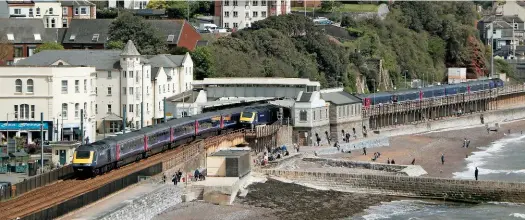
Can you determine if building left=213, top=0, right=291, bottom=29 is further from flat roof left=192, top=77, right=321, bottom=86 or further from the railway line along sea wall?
flat roof left=192, top=77, right=321, bottom=86

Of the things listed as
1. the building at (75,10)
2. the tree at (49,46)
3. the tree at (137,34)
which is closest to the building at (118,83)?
the tree at (49,46)

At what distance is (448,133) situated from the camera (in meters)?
116

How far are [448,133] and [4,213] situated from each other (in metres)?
66.3

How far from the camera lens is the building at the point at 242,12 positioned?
501 ft

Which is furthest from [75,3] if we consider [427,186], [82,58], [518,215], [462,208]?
[518,215]

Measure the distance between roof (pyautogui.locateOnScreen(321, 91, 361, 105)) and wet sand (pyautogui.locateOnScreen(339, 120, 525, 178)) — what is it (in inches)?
172

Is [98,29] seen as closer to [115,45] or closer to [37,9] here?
[115,45]

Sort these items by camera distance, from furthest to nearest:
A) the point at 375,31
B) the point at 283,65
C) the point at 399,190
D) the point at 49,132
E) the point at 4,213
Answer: the point at 375,31
the point at 283,65
the point at 49,132
the point at 399,190
the point at 4,213

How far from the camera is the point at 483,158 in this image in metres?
97.1

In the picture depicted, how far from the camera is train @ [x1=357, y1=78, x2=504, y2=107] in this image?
111800mm

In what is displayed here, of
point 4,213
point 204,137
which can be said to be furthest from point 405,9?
point 4,213

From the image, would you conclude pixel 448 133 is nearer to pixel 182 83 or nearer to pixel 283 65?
pixel 283 65

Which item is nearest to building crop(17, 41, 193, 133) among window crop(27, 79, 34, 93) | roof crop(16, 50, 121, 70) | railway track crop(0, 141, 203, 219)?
roof crop(16, 50, 121, 70)

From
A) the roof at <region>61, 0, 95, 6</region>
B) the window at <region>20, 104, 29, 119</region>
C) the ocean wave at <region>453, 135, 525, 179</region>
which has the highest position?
the roof at <region>61, 0, 95, 6</region>
